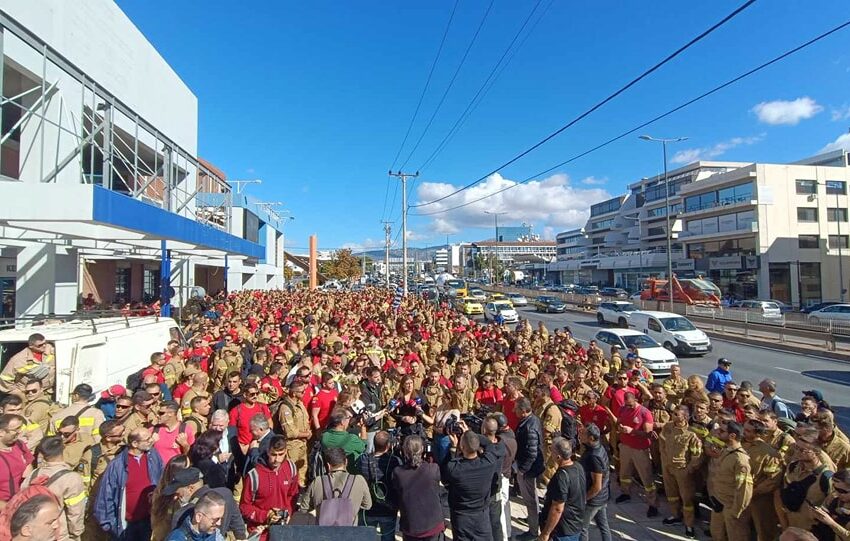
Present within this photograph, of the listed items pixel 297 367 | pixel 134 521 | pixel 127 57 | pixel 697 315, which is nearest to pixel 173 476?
pixel 134 521

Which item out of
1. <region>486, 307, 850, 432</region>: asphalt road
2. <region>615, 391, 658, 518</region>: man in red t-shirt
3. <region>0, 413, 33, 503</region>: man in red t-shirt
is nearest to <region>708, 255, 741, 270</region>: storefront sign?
<region>486, 307, 850, 432</region>: asphalt road

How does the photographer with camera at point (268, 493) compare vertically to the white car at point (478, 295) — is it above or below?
below

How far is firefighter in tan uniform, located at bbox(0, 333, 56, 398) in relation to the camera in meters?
6.40

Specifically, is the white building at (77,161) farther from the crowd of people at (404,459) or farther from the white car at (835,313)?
the white car at (835,313)

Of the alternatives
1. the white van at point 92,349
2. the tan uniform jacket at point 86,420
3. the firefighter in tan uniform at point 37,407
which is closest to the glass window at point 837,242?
the white van at point 92,349

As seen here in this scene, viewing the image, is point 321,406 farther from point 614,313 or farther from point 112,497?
point 614,313

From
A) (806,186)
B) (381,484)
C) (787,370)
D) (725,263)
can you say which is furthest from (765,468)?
(806,186)

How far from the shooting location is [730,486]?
449 centimetres

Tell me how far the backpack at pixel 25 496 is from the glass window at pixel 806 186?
177 feet

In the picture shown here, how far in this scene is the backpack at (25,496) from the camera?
9.60 ft

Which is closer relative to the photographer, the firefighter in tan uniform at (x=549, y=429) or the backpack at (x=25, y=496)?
the backpack at (x=25, y=496)

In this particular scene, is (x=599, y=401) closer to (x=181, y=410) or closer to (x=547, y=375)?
(x=547, y=375)

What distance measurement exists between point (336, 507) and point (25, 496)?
209 cm

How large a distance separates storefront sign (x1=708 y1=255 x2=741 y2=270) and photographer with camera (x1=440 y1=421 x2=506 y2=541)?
47.7 m
